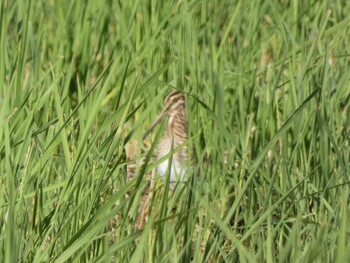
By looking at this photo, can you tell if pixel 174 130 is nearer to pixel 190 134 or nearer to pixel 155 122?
pixel 155 122

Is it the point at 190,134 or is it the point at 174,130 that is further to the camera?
the point at 174,130

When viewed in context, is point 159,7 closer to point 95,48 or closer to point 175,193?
point 95,48

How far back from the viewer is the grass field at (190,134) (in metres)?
2.29

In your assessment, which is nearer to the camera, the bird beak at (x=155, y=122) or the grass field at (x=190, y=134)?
the grass field at (x=190, y=134)

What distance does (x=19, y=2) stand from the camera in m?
3.80

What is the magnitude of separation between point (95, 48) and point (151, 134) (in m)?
0.77

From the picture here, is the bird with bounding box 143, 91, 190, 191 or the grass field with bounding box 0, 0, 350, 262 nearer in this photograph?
the grass field with bounding box 0, 0, 350, 262

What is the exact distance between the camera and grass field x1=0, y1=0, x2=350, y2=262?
7.50ft

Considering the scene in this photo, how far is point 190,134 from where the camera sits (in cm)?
307

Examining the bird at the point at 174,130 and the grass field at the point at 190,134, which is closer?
the grass field at the point at 190,134

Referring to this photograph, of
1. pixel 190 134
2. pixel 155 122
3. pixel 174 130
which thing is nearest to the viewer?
pixel 190 134

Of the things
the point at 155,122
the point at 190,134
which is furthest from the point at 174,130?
the point at 190,134

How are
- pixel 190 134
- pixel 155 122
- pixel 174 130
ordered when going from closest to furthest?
pixel 190 134 < pixel 155 122 < pixel 174 130

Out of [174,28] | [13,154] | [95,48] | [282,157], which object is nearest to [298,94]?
[282,157]
